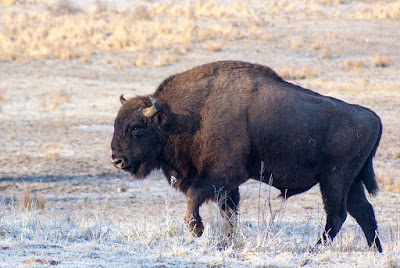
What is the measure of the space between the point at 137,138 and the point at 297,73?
1439cm

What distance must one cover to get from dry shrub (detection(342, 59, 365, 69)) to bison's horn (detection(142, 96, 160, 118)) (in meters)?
16.1

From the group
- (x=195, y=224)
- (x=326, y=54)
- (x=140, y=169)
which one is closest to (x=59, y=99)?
(x=326, y=54)

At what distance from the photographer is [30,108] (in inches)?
682

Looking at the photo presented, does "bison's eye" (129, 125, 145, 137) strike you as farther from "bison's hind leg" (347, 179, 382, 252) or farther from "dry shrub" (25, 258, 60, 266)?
"bison's hind leg" (347, 179, 382, 252)

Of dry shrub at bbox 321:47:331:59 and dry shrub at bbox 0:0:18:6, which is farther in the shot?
dry shrub at bbox 0:0:18:6

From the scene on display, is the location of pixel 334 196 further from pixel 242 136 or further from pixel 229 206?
pixel 242 136

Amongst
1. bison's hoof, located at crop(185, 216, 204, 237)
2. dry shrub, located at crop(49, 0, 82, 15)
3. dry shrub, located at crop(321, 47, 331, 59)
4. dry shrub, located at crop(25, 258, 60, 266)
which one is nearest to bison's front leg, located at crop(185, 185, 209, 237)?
bison's hoof, located at crop(185, 216, 204, 237)

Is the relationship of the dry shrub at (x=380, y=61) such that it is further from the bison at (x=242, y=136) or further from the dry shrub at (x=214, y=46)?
the bison at (x=242, y=136)

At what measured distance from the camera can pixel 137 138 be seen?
682 cm

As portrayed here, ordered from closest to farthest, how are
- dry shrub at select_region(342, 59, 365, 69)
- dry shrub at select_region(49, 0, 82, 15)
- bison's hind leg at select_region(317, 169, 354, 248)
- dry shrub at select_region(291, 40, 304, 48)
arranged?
bison's hind leg at select_region(317, 169, 354, 248) < dry shrub at select_region(342, 59, 365, 69) < dry shrub at select_region(291, 40, 304, 48) < dry shrub at select_region(49, 0, 82, 15)

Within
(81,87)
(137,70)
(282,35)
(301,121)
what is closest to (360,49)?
(282,35)

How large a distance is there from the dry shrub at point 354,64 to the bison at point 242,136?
15.2 m

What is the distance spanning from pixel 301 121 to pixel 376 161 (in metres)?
6.91

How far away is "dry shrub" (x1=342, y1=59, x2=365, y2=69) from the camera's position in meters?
21.8
